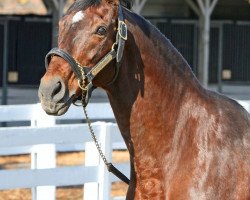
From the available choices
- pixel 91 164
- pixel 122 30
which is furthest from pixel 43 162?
pixel 122 30

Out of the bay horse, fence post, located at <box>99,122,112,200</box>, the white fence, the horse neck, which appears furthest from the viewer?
fence post, located at <box>99,122,112,200</box>

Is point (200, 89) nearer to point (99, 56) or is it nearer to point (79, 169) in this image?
point (99, 56)

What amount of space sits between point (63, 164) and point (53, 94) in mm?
9780

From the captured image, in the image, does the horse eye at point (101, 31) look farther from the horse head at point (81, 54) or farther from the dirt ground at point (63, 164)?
the dirt ground at point (63, 164)

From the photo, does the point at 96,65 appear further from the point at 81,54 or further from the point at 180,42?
the point at 180,42

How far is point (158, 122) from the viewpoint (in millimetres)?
4500

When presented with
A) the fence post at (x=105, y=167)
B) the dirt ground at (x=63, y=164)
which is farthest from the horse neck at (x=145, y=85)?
the dirt ground at (x=63, y=164)

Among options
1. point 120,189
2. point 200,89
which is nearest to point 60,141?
point 200,89

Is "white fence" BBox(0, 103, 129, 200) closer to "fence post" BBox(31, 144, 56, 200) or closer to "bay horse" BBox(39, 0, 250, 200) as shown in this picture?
"fence post" BBox(31, 144, 56, 200)

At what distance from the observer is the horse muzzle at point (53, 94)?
4.04 m

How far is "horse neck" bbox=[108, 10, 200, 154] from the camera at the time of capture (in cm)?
442

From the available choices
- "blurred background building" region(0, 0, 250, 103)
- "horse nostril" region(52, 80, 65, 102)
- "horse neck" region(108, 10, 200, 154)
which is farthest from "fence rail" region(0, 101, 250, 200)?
"blurred background building" region(0, 0, 250, 103)

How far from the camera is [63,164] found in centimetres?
1375

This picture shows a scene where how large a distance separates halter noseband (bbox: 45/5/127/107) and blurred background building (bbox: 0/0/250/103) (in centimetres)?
1261
